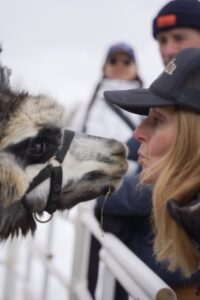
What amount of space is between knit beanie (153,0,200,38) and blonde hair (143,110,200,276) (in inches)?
49.2

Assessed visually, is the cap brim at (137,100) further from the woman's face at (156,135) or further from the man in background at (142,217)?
the man in background at (142,217)

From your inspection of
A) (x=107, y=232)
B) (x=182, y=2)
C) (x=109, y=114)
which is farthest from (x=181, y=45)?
(x=107, y=232)

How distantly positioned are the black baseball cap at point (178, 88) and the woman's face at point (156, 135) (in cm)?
6

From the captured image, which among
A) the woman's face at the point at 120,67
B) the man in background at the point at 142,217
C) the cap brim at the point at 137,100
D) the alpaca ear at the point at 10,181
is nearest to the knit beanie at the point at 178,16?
the man in background at the point at 142,217

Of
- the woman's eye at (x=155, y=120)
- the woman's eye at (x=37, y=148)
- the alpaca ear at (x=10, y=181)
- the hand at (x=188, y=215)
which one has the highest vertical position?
the woman's eye at (x=155, y=120)

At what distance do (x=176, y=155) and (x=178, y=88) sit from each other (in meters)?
0.20

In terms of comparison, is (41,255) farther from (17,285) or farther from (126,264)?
(126,264)

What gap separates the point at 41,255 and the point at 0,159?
2272 mm

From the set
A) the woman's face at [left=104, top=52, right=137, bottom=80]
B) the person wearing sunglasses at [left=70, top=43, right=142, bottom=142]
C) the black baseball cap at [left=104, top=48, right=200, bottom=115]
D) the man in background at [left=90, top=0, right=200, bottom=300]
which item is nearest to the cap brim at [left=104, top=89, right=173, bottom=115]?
the black baseball cap at [left=104, top=48, right=200, bottom=115]

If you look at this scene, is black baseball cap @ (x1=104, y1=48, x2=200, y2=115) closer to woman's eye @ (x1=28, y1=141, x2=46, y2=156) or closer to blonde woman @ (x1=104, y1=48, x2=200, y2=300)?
blonde woman @ (x1=104, y1=48, x2=200, y2=300)

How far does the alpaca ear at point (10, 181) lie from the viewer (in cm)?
196

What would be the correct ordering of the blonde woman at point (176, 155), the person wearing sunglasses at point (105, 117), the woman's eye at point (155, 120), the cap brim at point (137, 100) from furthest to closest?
the person wearing sunglasses at point (105, 117), the woman's eye at point (155, 120), the cap brim at point (137, 100), the blonde woman at point (176, 155)

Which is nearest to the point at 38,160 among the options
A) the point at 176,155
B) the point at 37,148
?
the point at 37,148

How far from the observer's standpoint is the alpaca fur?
6.51 feet
